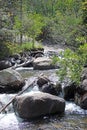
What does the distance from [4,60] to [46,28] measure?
24.8 meters

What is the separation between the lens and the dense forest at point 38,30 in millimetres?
20634

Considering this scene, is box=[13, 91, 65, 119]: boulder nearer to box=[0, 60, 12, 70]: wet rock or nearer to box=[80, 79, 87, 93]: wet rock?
box=[80, 79, 87, 93]: wet rock

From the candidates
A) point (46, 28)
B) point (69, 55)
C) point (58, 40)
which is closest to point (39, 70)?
point (69, 55)

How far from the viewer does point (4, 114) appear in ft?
43.7

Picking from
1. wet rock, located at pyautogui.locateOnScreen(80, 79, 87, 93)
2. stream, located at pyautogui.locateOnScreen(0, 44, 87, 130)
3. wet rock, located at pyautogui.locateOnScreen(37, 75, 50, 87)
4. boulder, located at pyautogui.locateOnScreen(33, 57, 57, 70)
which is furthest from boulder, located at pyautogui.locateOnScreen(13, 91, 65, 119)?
boulder, located at pyautogui.locateOnScreen(33, 57, 57, 70)

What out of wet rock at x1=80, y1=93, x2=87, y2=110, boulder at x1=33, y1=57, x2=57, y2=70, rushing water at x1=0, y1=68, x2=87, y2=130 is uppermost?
wet rock at x1=80, y1=93, x2=87, y2=110

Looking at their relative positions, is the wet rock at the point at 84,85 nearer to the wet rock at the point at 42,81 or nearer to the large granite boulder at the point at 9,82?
the wet rock at the point at 42,81

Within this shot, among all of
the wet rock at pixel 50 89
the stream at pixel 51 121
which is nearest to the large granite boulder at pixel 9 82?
the wet rock at pixel 50 89

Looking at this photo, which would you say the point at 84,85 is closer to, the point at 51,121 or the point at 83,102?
the point at 83,102

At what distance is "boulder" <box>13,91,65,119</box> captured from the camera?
41.7ft

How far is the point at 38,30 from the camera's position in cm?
3978

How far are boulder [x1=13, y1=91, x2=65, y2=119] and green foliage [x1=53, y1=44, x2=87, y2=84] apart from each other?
217 centimetres

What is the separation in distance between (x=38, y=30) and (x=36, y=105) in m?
27.7

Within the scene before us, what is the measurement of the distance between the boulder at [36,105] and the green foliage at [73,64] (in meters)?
2.17
